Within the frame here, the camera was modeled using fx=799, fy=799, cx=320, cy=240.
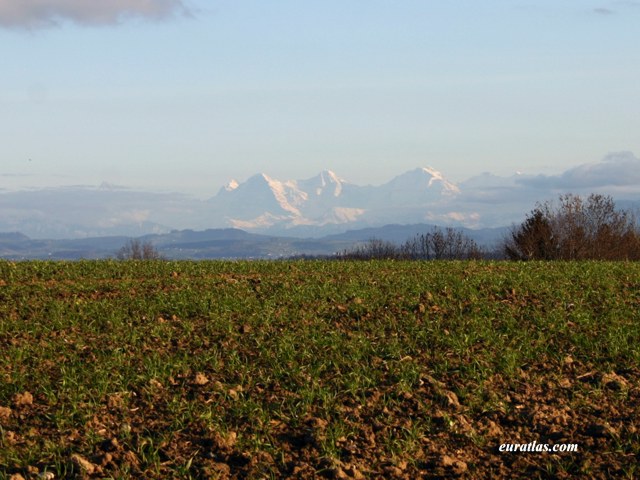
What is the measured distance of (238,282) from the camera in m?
19.0

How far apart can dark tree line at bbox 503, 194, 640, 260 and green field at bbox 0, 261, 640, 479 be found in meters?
41.2

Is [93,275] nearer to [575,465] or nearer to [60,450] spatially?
[60,450]

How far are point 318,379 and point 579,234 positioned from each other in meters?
54.8

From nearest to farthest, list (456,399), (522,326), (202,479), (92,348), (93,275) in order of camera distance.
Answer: (202,479) → (456,399) → (92,348) → (522,326) → (93,275)

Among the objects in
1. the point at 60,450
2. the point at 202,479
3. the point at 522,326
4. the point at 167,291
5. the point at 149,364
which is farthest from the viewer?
the point at 167,291

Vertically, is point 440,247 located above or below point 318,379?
below

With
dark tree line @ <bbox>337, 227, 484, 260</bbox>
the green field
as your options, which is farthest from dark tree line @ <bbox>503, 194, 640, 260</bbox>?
the green field

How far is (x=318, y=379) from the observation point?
11430mm

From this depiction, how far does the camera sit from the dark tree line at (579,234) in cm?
5869

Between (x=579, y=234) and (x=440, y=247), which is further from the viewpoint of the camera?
(x=440, y=247)

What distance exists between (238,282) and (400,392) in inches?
346

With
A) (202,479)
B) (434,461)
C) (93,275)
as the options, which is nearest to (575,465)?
(434,461)

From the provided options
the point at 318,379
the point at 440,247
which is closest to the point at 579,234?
the point at 440,247

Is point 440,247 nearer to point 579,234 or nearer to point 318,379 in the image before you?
point 579,234
